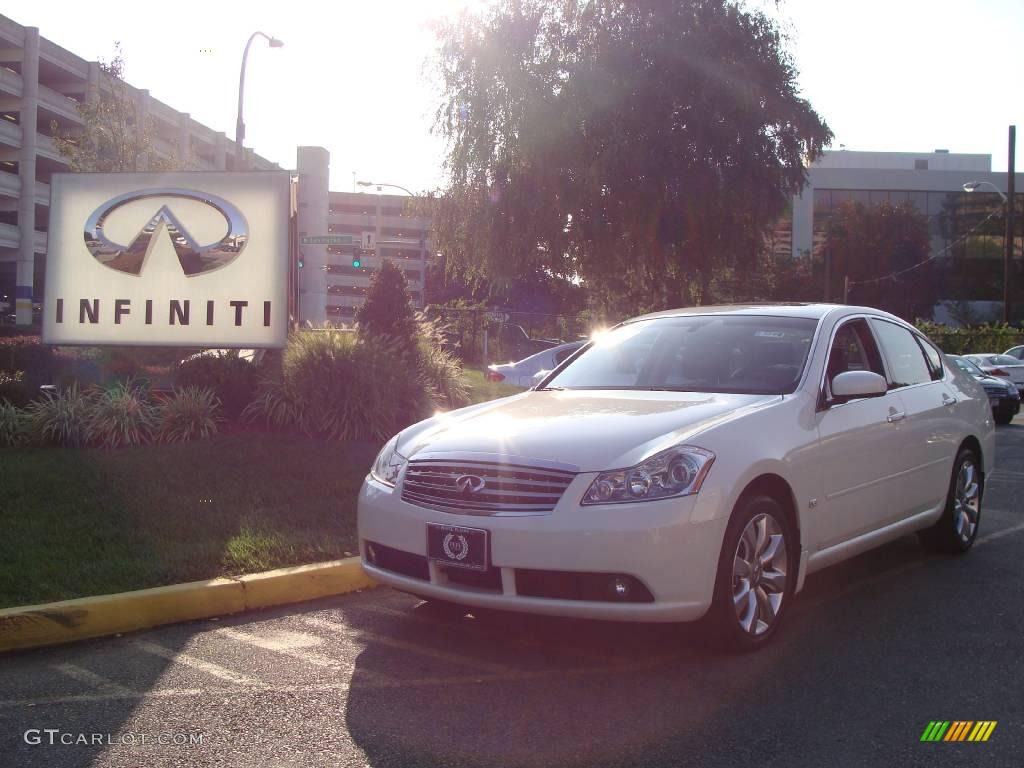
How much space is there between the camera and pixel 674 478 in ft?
14.3

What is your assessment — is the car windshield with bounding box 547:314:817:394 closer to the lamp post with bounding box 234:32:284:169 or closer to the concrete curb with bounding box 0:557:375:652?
the concrete curb with bounding box 0:557:375:652

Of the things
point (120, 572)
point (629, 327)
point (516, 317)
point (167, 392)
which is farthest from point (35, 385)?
point (516, 317)

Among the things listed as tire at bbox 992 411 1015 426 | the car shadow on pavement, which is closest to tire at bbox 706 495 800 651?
the car shadow on pavement

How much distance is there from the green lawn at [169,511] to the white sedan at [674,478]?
154cm

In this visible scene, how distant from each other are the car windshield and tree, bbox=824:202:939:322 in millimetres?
61218

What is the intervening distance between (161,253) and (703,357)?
885cm

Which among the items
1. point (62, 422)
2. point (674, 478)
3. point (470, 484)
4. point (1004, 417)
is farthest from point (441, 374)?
point (1004, 417)

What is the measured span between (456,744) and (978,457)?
4898 mm

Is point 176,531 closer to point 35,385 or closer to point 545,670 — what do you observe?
point 545,670

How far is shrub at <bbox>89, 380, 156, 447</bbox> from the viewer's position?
971cm

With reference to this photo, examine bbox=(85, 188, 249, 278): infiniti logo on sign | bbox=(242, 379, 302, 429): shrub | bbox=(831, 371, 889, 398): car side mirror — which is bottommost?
bbox=(242, 379, 302, 429): shrub

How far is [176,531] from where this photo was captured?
682 cm

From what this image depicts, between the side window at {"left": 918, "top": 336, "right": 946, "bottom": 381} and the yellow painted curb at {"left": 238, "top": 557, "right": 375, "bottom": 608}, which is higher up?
the side window at {"left": 918, "top": 336, "right": 946, "bottom": 381}

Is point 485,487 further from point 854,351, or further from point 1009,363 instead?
point 1009,363
